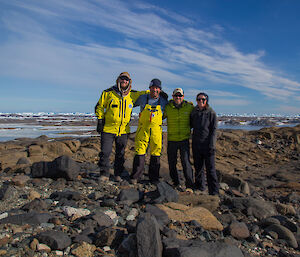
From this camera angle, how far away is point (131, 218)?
379 cm

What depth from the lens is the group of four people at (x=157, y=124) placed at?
5469 mm

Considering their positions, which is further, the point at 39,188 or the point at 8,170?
the point at 8,170

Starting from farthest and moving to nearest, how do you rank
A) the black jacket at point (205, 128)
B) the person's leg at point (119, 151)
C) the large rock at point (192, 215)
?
the person's leg at point (119, 151) < the black jacket at point (205, 128) < the large rock at point (192, 215)

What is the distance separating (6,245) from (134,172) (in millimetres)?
3273

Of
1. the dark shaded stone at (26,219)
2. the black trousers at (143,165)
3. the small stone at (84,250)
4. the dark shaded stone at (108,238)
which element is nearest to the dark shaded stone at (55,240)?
the small stone at (84,250)

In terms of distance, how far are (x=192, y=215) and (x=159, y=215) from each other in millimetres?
602

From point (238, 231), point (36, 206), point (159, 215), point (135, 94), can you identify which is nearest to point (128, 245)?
point (159, 215)

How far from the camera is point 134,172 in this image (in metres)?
5.81

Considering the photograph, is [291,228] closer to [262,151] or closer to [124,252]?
[124,252]

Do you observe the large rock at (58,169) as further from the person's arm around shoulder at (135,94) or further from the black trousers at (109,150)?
the person's arm around shoulder at (135,94)

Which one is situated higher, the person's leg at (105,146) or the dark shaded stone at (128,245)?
the person's leg at (105,146)

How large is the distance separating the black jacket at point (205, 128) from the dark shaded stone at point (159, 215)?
2075 mm

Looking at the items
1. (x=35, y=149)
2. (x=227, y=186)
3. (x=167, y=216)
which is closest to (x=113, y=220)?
(x=167, y=216)

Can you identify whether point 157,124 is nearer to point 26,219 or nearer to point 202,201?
point 202,201
